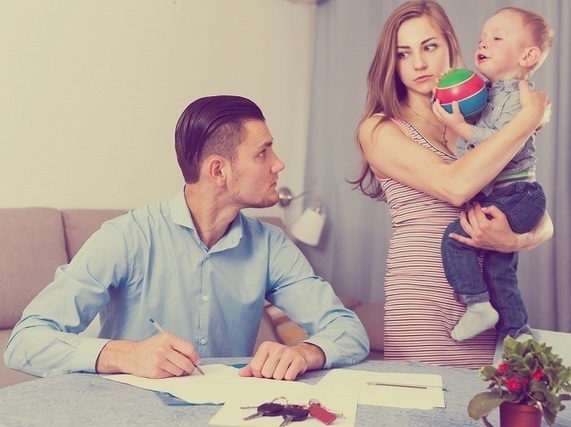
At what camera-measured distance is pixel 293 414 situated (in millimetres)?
1181

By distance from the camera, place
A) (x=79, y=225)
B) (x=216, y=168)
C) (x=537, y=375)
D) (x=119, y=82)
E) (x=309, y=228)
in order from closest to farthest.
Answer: (x=537, y=375) < (x=216, y=168) < (x=79, y=225) < (x=119, y=82) < (x=309, y=228)

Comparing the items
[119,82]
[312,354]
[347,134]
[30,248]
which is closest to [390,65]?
[312,354]

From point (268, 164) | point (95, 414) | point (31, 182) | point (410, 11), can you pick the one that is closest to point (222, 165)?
point (268, 164)

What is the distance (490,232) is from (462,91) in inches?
13.3

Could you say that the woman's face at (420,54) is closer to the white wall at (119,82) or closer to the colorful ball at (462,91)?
the colorful ball at (462,91)

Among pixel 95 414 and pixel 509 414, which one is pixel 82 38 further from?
pixel 509 414

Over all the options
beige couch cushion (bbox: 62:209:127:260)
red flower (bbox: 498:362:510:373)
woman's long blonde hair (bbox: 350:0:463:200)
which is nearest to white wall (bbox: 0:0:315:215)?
beige couch cushion (bbox: 62:209:127:260)

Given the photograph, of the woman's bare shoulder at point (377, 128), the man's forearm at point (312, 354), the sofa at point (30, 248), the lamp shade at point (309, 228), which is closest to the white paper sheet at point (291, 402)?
the man's forearm at point (312, 354)

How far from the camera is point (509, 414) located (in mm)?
1068

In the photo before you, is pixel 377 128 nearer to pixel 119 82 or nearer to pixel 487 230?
pixel 487 230

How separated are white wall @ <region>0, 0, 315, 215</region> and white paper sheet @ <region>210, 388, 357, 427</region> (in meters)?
2.06

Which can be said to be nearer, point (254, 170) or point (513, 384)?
point (513, 384)

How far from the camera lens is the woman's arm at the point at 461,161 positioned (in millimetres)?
1789

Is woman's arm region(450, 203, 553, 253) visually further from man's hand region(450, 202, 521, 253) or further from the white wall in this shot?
the white wall
